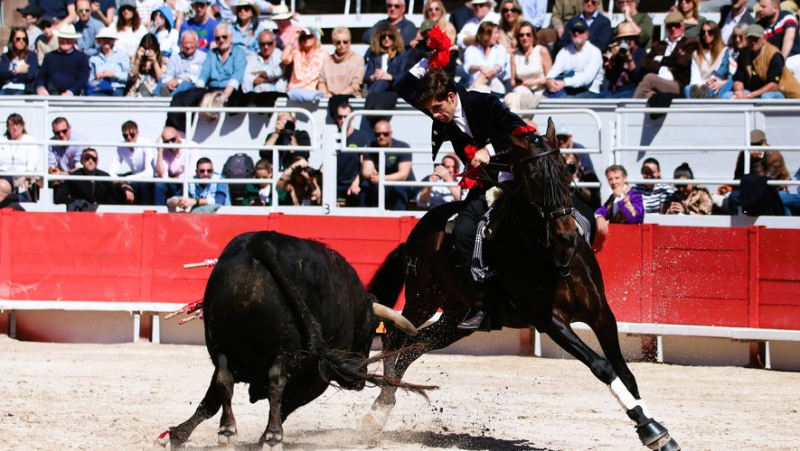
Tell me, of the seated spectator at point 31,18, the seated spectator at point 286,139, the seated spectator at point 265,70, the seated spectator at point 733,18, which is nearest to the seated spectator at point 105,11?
the seated spectator at point 31,18

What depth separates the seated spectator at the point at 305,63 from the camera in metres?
13.2

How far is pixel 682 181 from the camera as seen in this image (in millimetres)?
10656

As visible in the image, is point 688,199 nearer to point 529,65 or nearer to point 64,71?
point 529,65

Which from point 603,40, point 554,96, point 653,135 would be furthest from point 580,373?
point 603,40

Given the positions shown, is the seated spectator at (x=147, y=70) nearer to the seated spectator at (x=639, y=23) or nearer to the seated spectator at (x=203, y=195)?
the seated spectator at (x=203, y=195)

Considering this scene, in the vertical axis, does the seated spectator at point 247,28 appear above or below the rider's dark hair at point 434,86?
above

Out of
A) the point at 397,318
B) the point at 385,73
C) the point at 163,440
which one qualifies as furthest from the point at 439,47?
the point at 385,73

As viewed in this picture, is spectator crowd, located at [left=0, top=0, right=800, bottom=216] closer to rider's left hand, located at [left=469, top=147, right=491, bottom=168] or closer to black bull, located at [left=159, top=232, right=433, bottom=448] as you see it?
rider's left hand, located at [left=469, top=147, right=491, bottom=168]

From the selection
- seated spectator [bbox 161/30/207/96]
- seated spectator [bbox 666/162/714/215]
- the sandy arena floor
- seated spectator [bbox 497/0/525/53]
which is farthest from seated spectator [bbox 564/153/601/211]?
seated spectator [bbox 161/30/207/96]

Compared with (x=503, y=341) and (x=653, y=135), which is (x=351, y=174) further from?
(x=653, y=135)

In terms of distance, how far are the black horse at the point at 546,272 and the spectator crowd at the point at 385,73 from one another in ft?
14.1

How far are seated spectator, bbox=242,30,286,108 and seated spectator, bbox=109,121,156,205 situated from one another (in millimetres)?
1505

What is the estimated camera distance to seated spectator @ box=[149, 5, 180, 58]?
15695mm

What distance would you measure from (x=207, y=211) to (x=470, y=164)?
5662 mm
